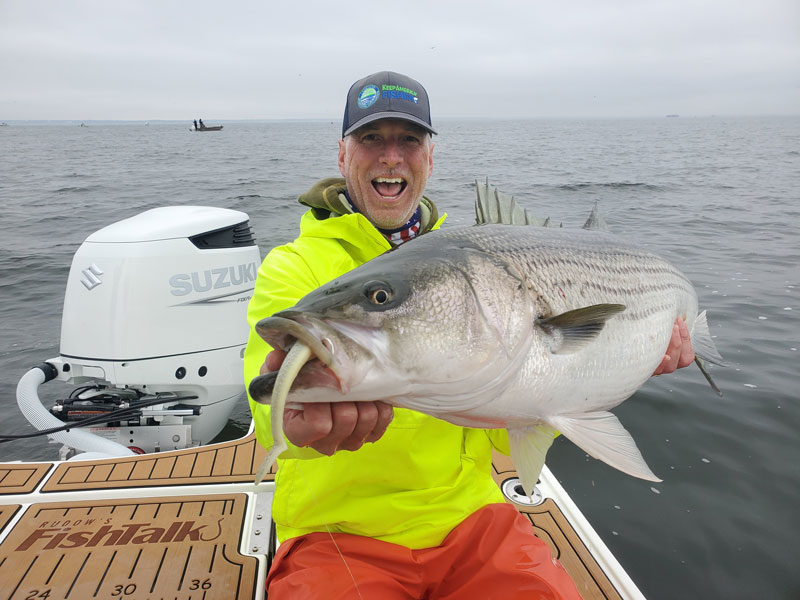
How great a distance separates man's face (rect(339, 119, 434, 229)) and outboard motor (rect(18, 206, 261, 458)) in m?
2.10

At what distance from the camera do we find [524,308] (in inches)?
67.8

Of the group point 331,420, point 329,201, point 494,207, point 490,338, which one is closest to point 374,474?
point 331,420

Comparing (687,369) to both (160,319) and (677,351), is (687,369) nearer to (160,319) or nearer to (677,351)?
(677,351)

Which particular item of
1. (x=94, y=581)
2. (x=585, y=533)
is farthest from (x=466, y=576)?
(x=94, y=581)

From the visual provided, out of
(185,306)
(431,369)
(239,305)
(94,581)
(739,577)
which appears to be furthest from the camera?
(239,305)

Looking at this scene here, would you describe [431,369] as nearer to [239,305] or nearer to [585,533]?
[585,533]

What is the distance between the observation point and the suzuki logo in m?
4.01

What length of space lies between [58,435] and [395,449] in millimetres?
3086

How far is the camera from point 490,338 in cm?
158

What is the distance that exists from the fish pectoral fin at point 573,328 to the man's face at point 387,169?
127cm

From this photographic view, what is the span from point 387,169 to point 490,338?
1.46 meters

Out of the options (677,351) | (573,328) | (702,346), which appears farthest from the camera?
(702,346)

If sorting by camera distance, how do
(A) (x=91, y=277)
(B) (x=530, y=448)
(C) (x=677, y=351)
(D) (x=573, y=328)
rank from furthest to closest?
(A) (x=91, y=277) → (C) (x=677, y=351) → (B) (x=530, y=448) → (D) (x=573, y=328)

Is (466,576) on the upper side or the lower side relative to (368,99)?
lower
